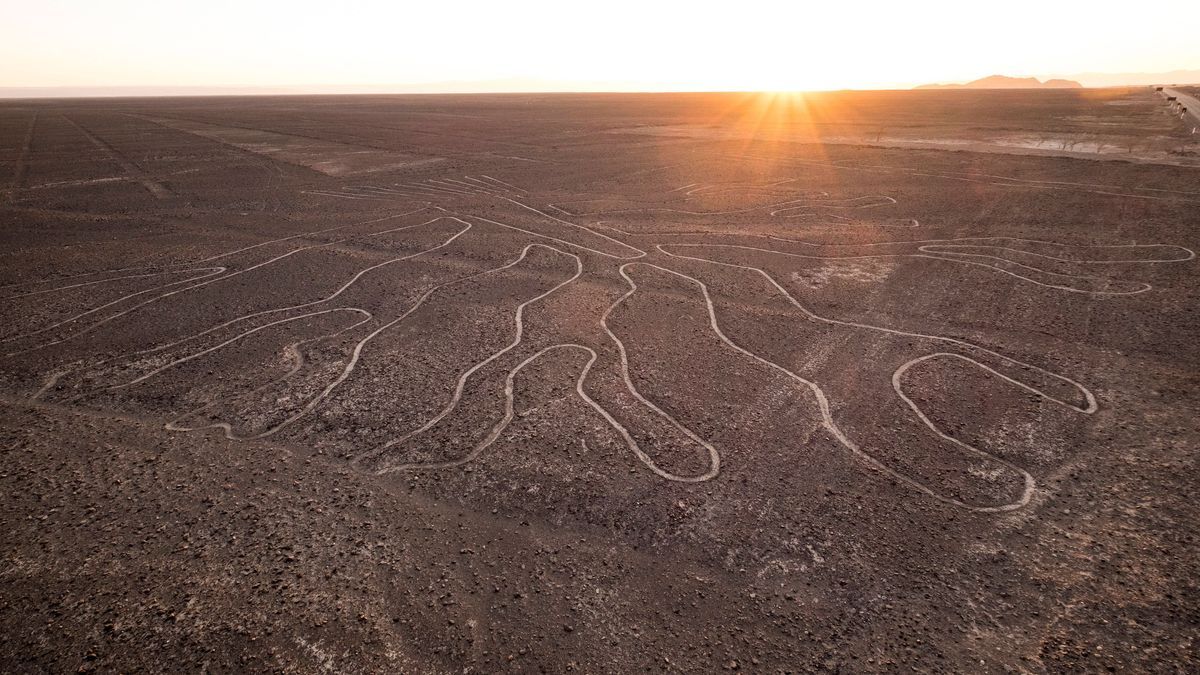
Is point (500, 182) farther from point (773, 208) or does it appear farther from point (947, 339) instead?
point (947, 339)

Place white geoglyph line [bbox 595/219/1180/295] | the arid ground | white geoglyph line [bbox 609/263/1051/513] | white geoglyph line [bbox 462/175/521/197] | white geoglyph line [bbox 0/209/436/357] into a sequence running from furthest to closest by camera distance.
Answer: white geoglyph line [bbox 462/175/521/197] → white geoglyph line [bbox 595/219/1180/295] → white geoglyph line [bbox 0/209/436/357] → white geoglyph line [bbox 609/263/1051/513] → the arid ground

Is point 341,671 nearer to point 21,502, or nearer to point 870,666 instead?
point 870,666

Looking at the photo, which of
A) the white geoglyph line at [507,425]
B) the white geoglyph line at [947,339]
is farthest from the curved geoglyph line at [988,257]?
the white geoglyph line at [507,425]

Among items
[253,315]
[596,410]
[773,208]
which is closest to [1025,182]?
[773,208]

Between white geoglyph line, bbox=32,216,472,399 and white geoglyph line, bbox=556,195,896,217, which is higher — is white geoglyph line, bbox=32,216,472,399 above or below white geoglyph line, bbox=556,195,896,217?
below

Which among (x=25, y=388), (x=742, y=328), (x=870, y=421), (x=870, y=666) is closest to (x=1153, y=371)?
(x=870, y=421)

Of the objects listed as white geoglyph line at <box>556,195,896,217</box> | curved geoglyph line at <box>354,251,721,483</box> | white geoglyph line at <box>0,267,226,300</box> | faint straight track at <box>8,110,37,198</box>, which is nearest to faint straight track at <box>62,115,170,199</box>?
faint straight track at <box>8,110,37,198</box>

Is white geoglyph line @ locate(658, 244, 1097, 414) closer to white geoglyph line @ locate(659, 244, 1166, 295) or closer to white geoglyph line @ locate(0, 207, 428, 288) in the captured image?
white geoglyph line @ locate(659, 244, 1166, 295)

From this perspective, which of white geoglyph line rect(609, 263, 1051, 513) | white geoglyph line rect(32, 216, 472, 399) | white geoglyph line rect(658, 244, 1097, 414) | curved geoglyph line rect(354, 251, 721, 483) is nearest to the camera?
white geoglyph line rect(609, 263, 1051, 513)
